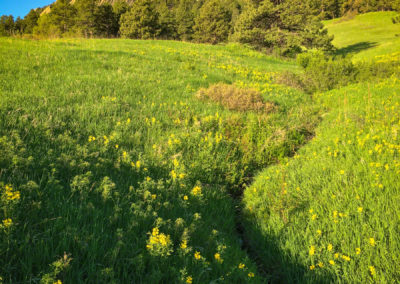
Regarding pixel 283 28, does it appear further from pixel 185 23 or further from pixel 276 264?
pixel 185 23

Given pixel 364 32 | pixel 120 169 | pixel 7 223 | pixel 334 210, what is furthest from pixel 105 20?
pixel 334 210

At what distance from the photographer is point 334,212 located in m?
2.82

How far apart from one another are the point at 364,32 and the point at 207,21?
3041 cm

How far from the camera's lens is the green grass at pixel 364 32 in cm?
3133

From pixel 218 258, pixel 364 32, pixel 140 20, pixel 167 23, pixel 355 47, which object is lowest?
pixel 218 258

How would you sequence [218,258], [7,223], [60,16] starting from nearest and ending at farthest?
1. [7,223]
2. [218,258]
3. [60,16]

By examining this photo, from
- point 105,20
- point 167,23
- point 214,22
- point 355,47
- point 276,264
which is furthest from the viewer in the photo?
point 167,23

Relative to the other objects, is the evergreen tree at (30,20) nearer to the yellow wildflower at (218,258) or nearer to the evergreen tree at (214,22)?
the evergreen tree at (214,22)

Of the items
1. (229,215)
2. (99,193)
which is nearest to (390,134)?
(229,215)

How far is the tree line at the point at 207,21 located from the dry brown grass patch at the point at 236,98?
1311 centimetres

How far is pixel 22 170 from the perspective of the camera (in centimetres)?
259

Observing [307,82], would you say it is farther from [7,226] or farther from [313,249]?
[7,226]

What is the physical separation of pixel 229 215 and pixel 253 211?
0.36 meters

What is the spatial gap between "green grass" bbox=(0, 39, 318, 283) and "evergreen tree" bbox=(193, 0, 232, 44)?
50050 mm
